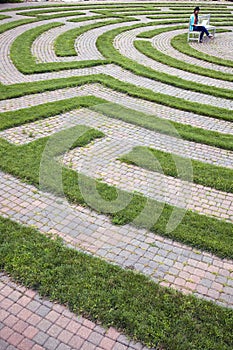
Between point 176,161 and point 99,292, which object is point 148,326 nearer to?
point 99,292

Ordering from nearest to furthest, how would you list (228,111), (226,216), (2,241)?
(2,241)
(226,216)
(228,111)

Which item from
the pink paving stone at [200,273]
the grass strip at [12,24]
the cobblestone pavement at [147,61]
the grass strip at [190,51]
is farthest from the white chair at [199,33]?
the pink paving stone at [200,273]

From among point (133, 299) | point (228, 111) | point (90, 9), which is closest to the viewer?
point (133, 299)

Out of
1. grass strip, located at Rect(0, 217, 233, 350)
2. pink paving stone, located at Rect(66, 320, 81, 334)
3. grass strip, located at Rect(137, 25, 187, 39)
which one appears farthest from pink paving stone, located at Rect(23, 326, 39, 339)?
grass strip, located at Rect(137, 25, 187, 39)

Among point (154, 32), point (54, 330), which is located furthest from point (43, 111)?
point (154, 32)

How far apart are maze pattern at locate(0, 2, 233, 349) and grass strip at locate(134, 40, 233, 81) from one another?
88 mm

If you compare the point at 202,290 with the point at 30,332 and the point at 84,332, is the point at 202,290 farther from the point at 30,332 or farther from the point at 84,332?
the point at 30,332

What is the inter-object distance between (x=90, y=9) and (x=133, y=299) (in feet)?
69.7

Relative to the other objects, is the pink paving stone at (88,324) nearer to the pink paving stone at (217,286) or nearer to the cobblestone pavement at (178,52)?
the pink paving stone at (217,286)

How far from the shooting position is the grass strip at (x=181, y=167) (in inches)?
304

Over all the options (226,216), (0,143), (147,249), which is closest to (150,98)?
(0,143)

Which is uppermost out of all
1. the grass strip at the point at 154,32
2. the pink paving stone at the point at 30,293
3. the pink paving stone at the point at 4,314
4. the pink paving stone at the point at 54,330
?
the grass strip at the point at 154,32

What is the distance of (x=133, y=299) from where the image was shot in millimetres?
5109

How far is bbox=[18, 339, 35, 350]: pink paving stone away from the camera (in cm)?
450
